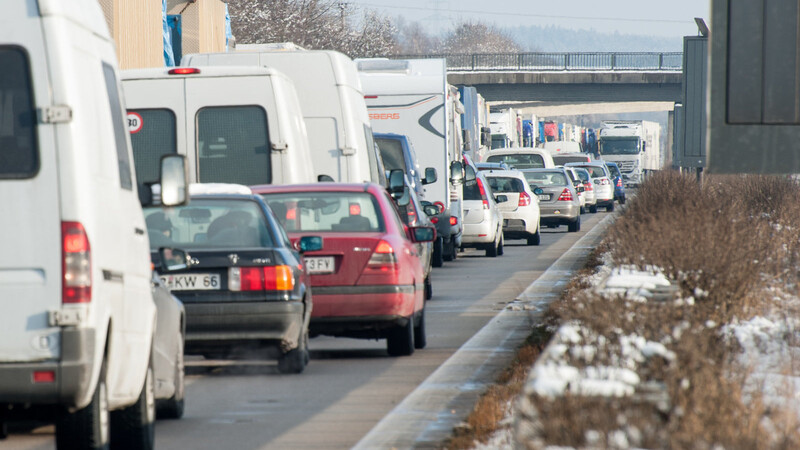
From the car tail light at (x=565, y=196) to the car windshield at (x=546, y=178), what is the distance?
21 cm

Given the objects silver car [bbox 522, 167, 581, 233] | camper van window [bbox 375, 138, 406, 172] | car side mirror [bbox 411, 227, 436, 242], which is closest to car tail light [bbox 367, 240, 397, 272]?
car side mirror [bbox 411, 227, 436, 242]

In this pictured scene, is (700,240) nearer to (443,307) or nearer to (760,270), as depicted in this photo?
(760,270)

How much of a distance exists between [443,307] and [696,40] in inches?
741

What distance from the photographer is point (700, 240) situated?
13.3 meters

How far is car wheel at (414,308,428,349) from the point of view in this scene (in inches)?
550

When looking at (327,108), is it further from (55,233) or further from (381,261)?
(55,233)

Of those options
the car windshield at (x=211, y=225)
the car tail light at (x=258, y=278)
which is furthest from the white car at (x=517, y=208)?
the car tail light at (x=258, y=278)

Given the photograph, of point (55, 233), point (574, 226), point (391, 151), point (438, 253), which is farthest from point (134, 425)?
point (574, 226)

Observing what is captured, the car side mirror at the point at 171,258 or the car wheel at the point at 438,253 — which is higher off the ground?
the car side mirror at the point at 171,258

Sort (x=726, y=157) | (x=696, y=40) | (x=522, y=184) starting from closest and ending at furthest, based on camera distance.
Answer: (x=726, y=157)
(x=522, y=184)
(x=696, y=40)

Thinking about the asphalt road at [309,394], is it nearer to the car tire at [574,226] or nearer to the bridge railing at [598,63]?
the car tire at [574,226]

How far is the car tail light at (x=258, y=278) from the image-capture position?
11.5 metres

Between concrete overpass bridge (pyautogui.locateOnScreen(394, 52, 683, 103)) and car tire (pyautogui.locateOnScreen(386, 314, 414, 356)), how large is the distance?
248 feet

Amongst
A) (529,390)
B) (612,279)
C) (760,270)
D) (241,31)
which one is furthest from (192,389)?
(241,31)
